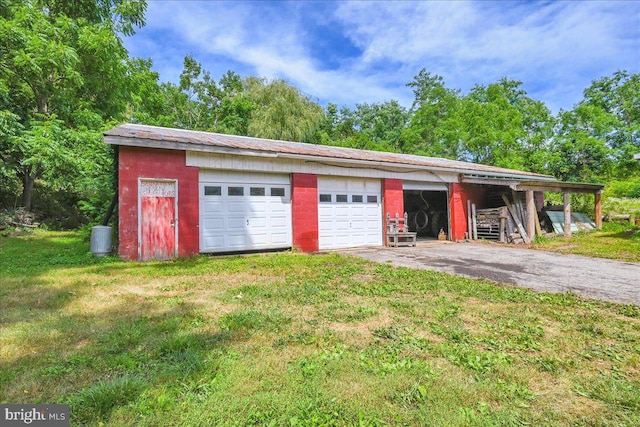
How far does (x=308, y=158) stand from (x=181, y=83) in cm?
2621

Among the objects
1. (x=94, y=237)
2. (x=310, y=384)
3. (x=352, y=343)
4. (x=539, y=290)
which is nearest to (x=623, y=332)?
(x=539, y=290)

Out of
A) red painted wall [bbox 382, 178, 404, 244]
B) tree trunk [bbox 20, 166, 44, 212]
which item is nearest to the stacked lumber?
red painted wall [bbox 382, 178, 404, 244]

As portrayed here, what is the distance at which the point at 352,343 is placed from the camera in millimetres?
3076

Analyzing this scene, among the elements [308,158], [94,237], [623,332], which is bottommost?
[623,332]

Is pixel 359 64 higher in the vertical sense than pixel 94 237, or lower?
higher

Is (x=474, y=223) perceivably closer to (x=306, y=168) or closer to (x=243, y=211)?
(x=306, y=168)

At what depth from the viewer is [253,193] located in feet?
30.6

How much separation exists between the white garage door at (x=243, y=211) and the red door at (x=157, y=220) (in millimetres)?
757

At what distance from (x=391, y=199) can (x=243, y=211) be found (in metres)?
5.52

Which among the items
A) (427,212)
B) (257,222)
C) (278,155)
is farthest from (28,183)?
(427,212)

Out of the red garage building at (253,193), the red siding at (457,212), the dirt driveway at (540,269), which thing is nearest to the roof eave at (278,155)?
the red garage building at (253,193)

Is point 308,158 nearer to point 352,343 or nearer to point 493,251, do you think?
point 493,251

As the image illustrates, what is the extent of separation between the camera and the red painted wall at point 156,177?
7496mm

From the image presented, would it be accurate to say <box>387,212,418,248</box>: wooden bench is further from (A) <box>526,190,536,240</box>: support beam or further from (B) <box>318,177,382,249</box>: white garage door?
(A) <box>526,190,536,240</box>: support beam
